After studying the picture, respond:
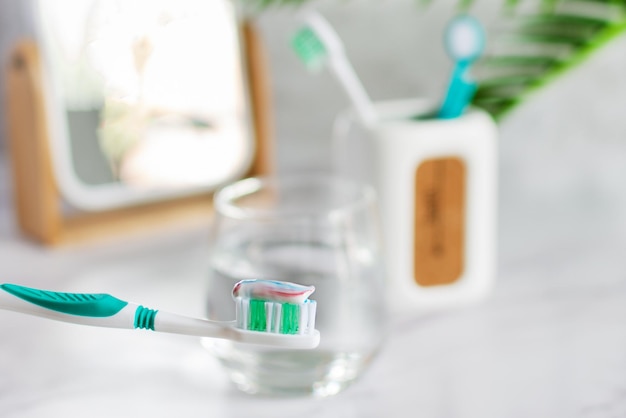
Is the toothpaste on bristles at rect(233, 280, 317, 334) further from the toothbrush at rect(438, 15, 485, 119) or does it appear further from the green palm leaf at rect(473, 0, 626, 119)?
the green palm leaf at rect(473, 0, 626, 119)

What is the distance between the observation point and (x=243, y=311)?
0.37 metres

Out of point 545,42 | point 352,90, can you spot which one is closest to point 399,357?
point 352,90

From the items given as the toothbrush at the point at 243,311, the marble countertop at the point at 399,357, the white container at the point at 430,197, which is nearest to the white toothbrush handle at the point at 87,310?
the toothbrush at the point at 243,311

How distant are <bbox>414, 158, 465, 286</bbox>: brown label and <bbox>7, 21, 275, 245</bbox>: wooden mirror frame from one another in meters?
0.27

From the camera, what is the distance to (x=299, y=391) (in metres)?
0.47

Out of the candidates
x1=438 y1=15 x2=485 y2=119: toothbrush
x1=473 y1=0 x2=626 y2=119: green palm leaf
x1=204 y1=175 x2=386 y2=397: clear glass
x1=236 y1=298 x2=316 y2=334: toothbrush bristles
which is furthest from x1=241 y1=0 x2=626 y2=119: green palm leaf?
x1=236 y1=298 x2=316 y2=334: toothbrush bristles

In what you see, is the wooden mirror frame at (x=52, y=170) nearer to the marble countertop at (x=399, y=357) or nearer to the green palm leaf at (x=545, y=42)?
the marble countertop at (x=399, y=357)

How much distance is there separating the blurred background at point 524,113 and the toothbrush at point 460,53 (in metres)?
0.16

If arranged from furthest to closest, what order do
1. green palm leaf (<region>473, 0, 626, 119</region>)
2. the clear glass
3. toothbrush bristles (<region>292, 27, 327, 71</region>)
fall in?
green palm leaf (<region>473, 0, 626, 119</region>)
toothbrush bristles (<region>292, 27, 327, 71</region>)
the clear glass

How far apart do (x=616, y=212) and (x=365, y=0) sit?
0.31 meters

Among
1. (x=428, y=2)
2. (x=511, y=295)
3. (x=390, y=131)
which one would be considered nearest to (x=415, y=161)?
(x=390, y=131)

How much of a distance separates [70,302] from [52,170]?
41cm

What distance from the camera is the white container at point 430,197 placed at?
579 mm

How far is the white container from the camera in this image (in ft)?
1.90
